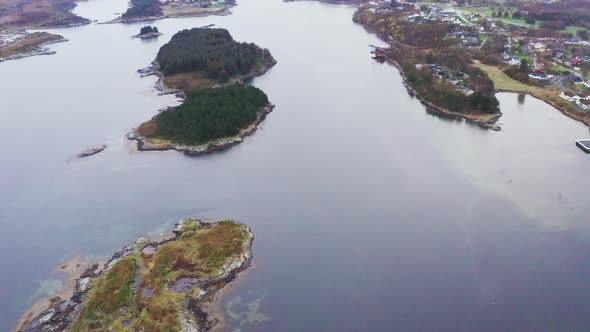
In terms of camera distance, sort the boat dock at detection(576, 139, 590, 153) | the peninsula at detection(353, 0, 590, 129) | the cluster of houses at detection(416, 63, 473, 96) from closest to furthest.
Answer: the boat dock at detection(576, 139, 590, 153) → the peninsula at detection(353, 0, 590, 129) → the cluster of houses at detection(416, 63, 473, 96)

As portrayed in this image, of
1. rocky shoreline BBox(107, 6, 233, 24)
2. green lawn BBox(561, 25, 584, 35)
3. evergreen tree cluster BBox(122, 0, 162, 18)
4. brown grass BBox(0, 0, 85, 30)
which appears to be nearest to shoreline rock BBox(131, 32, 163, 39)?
rocky shoreline BBox(107, 6, 233, 24)

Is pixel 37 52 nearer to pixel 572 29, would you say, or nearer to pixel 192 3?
pixel 192 3

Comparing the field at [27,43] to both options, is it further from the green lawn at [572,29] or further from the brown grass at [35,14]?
the green lawn at [572,29]

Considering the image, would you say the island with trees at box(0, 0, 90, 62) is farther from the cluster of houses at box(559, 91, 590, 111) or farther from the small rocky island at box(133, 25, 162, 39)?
the cluster of houses at box(559, 91, 590, 111)

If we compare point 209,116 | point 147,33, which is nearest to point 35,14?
point 147,33

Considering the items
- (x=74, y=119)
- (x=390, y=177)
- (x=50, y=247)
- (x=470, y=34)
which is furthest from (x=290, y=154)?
(x=470, y=34)
